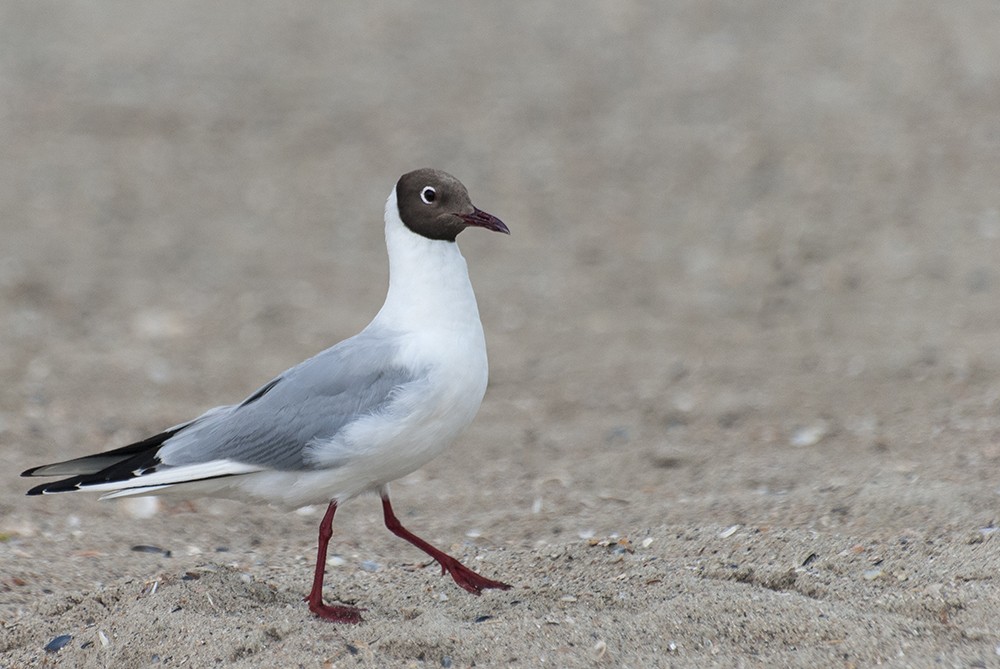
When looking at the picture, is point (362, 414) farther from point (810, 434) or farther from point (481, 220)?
point (810, 434)

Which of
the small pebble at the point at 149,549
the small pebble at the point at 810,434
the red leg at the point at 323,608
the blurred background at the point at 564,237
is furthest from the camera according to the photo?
the small pebble at the point at 810,434

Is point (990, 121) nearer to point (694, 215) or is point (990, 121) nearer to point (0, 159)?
point (694, 215)

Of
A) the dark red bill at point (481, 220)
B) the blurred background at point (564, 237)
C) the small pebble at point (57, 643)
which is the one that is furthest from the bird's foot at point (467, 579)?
the small pebble at point (57, 643)

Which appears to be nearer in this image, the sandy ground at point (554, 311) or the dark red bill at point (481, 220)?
the sandy ground at point (554, 311)

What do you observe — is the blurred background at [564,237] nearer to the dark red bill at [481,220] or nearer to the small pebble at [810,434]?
the small pebble at [810,434]

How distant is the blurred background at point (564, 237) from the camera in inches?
290

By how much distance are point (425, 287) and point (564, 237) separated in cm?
613

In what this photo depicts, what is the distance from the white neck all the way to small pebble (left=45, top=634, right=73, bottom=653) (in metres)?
1.52

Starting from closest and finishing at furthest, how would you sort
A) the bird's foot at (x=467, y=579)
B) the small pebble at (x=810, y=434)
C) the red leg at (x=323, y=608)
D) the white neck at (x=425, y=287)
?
the red leg at (x=323, y=608)
the white neck at (x=425, y=287)
the bird's foot at (x=467, y=579)
the small pebble at (x=810, y=434)

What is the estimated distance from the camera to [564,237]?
1121cm

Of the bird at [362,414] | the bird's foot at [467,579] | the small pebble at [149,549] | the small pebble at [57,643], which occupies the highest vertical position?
the bird at [362,414]

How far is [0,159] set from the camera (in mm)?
12344

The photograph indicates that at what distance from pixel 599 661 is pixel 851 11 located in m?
10.4

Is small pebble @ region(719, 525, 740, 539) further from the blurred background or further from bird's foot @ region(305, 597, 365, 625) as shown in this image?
bird's foot @ region(305, 597, 365, 625)
